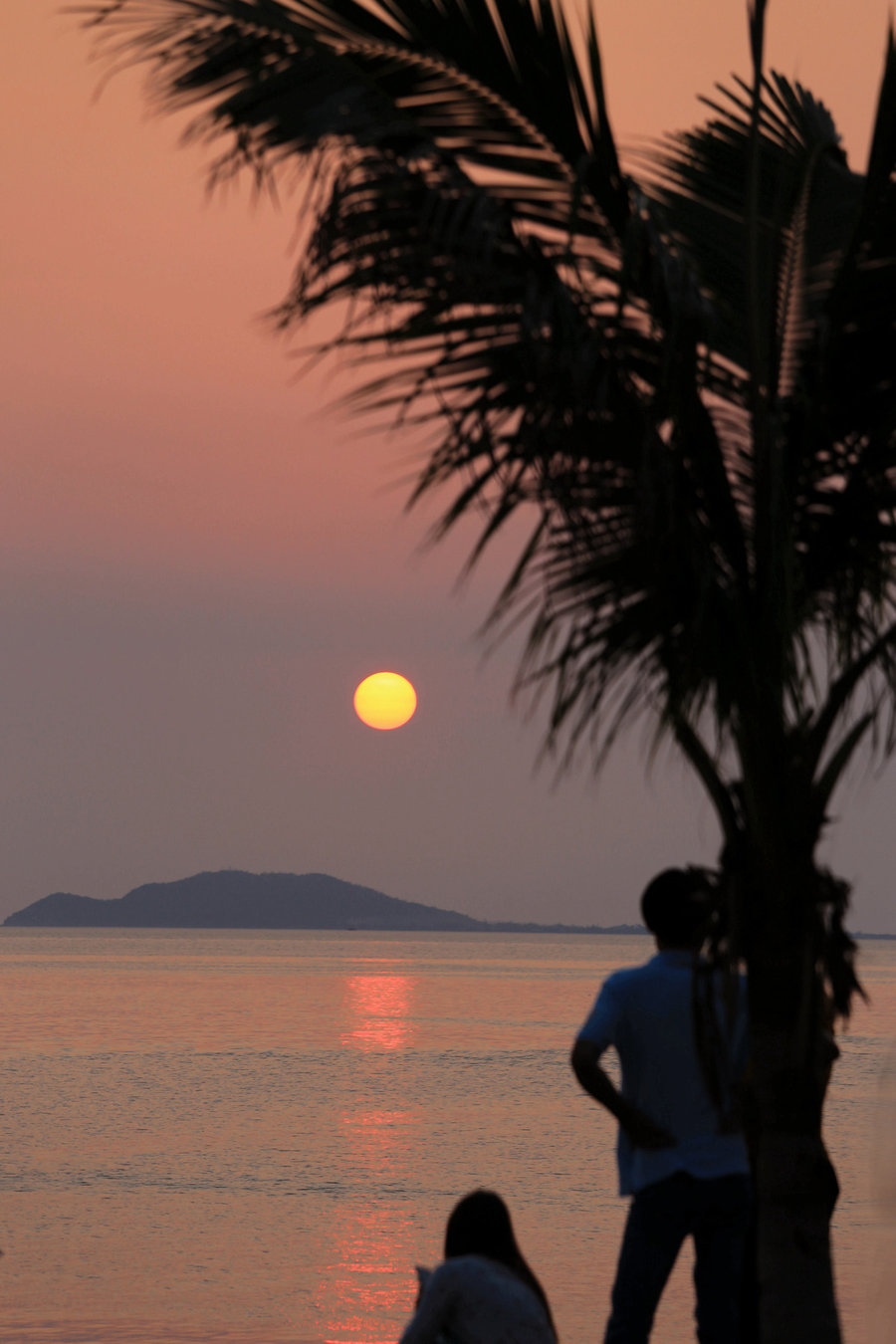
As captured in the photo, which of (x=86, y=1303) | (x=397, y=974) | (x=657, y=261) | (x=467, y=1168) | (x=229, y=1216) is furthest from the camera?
(x=397, y=974)

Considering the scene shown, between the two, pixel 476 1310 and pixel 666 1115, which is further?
pixel 666 1115

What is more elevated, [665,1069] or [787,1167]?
[665,1069]

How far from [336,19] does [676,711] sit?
1.97 m

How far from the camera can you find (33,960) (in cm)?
11688

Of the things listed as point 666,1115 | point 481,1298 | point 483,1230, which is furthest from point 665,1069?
point 481,1298

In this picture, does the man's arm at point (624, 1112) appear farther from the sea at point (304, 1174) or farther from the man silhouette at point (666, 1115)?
the sea at point (304, 1174)

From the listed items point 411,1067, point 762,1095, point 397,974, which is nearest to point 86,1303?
point 762,1095

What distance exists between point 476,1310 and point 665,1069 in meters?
0.78

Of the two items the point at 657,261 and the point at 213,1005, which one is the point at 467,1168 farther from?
the point at 213,1005

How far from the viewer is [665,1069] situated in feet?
13.5

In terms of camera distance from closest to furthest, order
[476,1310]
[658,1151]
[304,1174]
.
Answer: [476,1310] → [658,1151] → [304,1174]

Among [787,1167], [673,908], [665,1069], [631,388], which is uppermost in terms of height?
[631,388]

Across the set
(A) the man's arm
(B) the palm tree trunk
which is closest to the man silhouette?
(A) the man's arm

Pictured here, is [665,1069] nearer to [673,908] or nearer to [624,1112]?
[624,1112]
